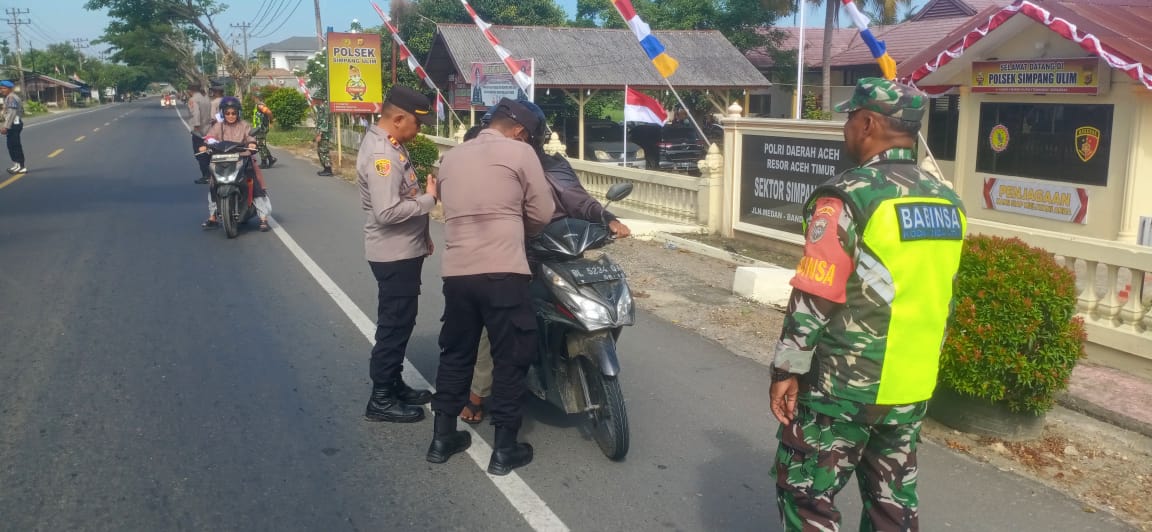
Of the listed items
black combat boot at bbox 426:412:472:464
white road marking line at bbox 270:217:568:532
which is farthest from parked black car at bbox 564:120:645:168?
black combat boot at bbox 426:412:472:464

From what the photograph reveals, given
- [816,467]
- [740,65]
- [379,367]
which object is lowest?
[379,367]

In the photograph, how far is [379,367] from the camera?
16.4ft

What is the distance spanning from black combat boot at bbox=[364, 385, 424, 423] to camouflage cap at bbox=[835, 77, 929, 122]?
3.18m

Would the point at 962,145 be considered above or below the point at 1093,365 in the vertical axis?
above

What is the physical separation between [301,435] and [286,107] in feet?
105

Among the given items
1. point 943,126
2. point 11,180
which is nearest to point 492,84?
point 943,126

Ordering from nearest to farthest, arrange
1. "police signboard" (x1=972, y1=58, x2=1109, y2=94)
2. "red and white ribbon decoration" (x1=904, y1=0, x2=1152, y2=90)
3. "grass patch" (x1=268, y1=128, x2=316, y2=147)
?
"red and white ribbon decoration" (x1=904, y1=0, x2=1152, y2=90), "police signboard" (x1=972, y1=58, x2=1109, y2=94), "grass patch" (x1=268, y1=128, x2=316, y2=147)

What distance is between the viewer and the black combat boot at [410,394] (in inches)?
206

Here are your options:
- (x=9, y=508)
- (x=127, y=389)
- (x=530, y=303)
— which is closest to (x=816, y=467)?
(x=530, y=303)

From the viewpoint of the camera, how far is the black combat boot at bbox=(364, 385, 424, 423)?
200 inches

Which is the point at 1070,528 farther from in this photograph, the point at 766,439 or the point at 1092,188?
the point at 1092,188

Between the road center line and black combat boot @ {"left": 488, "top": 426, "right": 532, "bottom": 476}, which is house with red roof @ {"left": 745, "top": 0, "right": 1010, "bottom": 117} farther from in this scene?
black combat boot @ {"left": 488, "top": 426, "right": 532, "bottom": 476}

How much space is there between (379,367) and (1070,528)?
3329mm

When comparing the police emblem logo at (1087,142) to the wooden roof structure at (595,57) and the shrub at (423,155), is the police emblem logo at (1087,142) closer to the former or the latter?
the shrub at (423,155)
